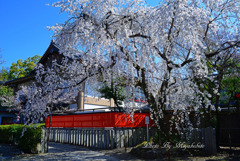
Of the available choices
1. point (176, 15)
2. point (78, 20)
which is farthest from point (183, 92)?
point (78, 20)

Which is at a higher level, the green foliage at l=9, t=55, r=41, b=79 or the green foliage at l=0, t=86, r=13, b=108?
the green foliage at l=9, t=55, r=41, b=79

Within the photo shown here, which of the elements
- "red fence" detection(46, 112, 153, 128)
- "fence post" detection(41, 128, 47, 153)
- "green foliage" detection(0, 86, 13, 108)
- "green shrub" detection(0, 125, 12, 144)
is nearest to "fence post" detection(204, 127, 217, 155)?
"red fence" detection(46, 112, 153, 128)

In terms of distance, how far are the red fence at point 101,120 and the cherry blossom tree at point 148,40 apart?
3.67 metres

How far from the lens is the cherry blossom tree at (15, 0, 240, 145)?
698cm

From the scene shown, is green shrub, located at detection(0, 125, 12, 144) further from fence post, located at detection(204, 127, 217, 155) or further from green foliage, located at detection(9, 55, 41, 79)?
green foliage, located at detection(9, 55, 41, 79)

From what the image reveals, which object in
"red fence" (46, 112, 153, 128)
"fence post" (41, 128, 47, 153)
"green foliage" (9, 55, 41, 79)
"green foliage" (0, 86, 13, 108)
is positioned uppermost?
"green foliage" (9, 55, 41, 79)

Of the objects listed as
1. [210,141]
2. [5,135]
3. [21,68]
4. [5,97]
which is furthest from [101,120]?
[21,68]

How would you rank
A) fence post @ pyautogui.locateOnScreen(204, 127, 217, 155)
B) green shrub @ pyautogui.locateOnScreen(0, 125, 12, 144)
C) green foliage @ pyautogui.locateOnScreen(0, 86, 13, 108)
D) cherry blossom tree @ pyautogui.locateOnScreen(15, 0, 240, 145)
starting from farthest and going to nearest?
green foliage @ pyautogui.locateOnScreen(0, 86, 13, 108) < green shrub @ pyautogui.locateOnScreen(0, 125, 12, 144) < fence post @ pyautogui.locateOnScreen(204, 127, 217, 155) < cherry blossom tree @ pyautogui.locateOnScreen(15, 0, 240, 145)

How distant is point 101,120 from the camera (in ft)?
43.2

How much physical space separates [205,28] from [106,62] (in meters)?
4.46

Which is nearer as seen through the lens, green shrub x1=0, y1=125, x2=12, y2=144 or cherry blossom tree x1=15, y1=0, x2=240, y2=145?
cherry blossom tree x1=15, y1=0, x2=240, y2=145

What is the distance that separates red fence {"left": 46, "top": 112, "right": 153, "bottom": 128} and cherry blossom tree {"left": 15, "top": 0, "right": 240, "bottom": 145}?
12.0 ft

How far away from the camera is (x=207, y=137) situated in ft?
31.3

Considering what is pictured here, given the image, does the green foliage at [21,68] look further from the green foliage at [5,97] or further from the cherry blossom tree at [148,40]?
the cherry blossom tree at [148,40]
